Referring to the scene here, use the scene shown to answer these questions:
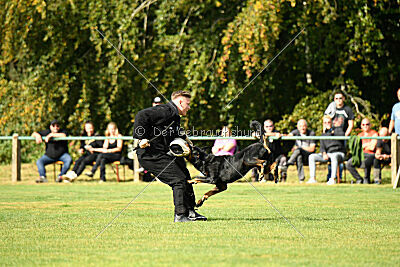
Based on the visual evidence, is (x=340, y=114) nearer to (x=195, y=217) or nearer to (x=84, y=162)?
(x=84, y=162)

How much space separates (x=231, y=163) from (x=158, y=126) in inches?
46.3

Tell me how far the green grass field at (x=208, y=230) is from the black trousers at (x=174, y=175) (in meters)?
0.35

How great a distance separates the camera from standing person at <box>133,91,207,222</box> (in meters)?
9.42

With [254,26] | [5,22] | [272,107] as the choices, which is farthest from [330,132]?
[5,22]

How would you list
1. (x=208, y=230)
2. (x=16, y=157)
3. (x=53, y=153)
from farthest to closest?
1. (x=16, y=157)
2. (x=53, y=153)
3. (x=208, y=230)

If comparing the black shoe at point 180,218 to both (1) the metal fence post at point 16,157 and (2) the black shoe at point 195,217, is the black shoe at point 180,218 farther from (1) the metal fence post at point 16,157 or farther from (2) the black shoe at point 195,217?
(1) the metal fence post at point 16,157

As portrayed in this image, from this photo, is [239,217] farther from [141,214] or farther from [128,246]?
[128,246]

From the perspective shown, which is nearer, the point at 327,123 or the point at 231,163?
the point at 231,163

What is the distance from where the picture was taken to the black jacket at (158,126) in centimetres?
939

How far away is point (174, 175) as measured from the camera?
9484mm

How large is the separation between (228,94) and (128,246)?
13.8m

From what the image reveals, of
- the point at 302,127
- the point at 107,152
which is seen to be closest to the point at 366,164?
the point at 302,127

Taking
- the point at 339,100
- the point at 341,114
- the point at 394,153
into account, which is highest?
the point at 339,100

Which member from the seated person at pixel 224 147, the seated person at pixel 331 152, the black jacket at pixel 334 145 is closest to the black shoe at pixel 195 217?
the seated person at pixel 224 147
